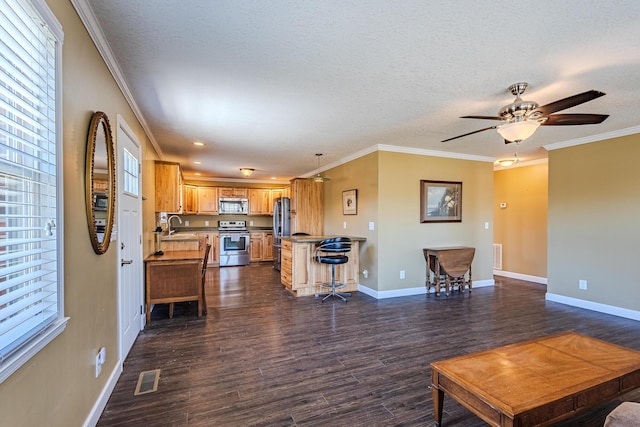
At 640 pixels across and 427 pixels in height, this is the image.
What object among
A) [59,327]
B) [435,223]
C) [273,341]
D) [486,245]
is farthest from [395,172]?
[59,327]

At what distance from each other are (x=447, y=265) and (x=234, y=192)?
19.5 feet

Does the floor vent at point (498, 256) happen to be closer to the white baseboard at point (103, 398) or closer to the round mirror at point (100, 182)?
the white baseboard at point (103, 398)

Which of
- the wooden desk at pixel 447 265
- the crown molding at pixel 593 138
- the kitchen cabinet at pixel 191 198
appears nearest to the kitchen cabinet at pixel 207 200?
the kitchen cabinet at pixel 191 198

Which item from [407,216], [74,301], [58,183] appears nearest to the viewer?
[58,183]

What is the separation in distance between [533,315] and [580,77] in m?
2.91

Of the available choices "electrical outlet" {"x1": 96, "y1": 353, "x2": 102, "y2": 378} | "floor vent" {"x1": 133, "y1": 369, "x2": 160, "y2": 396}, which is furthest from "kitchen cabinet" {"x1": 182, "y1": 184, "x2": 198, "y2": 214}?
"electrical outlet" {"x1": 96, "y1": 353, "x2": 102, "y2": 378}

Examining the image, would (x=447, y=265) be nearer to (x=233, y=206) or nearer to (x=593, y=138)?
(x=593, y=138)

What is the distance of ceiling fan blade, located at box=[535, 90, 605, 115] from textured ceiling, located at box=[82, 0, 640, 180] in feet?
0.87

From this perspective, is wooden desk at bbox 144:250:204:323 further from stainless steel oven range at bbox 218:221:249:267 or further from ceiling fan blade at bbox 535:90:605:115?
stainless steel oven range at bbox 218:221:249:267

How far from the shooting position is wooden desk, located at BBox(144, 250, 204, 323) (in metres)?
3.67

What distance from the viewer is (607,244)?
4121 mm

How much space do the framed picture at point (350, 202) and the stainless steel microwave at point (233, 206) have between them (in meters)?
3.82

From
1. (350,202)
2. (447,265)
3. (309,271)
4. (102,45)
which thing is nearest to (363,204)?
(350,202)

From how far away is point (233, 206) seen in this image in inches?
339
